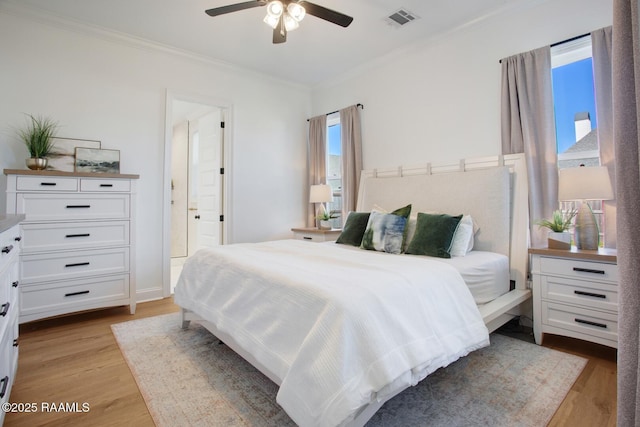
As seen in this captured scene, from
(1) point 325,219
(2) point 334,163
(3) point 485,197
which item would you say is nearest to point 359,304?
(3) point 485,197

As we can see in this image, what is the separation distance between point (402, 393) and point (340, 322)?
87 centimetres

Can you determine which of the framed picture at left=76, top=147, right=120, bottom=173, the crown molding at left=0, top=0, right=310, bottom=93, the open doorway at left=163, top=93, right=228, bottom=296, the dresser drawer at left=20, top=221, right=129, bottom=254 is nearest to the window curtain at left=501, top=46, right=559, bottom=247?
the crown molding at left=0, top=0, right=310, bottom=93

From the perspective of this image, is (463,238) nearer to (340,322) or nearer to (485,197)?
(485,197)

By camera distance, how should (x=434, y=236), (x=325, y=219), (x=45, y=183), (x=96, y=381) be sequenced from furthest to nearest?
(x=325, y=219) → (x=45, y=183) → (x=434, y=236) → (x=96, y=381)

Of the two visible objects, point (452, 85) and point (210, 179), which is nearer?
point (452, 85)

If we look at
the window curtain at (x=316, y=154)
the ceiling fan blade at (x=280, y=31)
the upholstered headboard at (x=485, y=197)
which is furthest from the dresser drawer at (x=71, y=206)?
the upholstered headboard at (x=485, y=197)

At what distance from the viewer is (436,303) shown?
169cm

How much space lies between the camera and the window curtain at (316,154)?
4797mm

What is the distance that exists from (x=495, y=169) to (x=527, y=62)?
0.97m

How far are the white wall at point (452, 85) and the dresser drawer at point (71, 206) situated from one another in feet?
9.76

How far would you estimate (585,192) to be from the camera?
2.21 m

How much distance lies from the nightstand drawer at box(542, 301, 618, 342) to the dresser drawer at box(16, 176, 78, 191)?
4.13 metres

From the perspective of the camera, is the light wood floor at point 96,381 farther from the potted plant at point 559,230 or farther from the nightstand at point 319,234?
the nightstand at point 319,234

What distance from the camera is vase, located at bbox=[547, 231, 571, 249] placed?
2369mm
